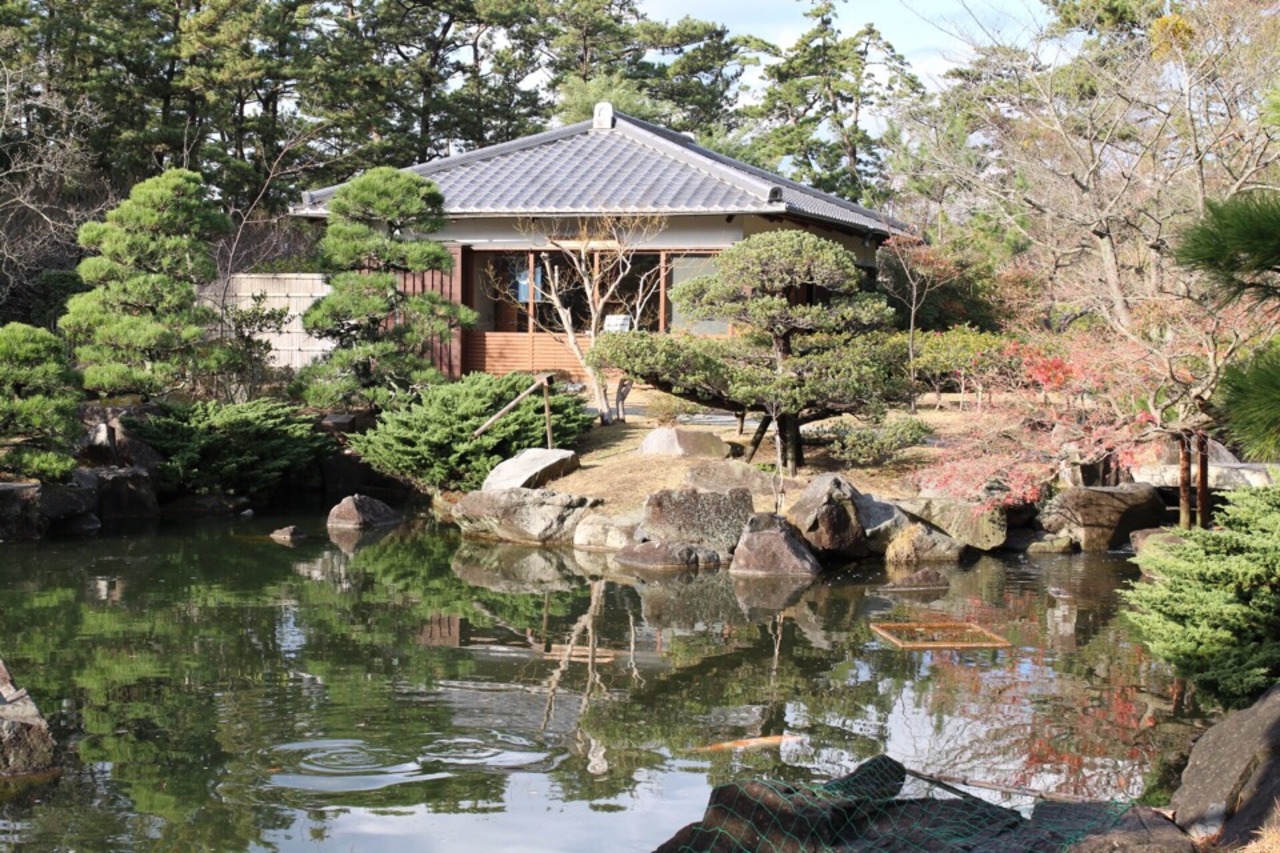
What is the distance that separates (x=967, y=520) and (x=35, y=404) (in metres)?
8.47

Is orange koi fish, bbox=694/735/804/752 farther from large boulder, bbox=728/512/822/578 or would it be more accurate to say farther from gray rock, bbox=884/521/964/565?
gray rock, bbox=884/521/964/565

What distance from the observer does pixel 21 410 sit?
38.9ft

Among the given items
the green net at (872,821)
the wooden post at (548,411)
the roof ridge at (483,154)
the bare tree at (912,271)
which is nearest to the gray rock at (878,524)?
the wooden post at (548,411)

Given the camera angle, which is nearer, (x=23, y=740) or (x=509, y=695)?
(x=23, y=740)

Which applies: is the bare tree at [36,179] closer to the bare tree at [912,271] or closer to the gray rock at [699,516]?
the gray rock at [699,516]

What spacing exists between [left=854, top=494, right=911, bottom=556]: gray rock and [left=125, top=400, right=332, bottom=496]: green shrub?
6.30 meters

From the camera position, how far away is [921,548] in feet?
38.0

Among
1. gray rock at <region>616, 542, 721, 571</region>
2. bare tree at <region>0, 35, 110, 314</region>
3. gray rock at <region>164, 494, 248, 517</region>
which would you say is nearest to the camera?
gray rock at <region>616, 542, 721, 571</region>

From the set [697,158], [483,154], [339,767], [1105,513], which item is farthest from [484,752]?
[483,154]

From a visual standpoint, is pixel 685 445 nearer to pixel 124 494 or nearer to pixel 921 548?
pixel 921 548

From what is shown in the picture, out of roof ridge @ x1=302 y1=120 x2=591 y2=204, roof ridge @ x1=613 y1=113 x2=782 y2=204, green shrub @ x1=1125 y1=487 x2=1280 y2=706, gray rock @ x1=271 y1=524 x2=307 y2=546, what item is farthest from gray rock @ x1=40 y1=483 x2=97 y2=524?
green shrub @ x1=1125 y1=487 x2=1280 y2=706

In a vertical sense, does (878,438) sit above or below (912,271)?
below

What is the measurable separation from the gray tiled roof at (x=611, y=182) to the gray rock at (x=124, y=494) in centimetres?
716

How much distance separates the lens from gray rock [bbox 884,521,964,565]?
1154 centimetres
